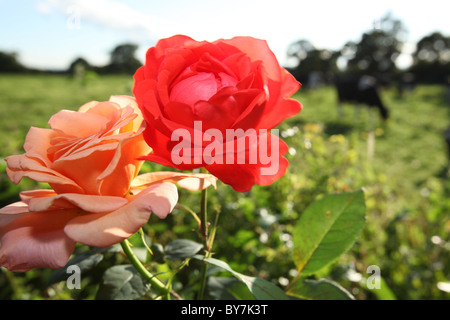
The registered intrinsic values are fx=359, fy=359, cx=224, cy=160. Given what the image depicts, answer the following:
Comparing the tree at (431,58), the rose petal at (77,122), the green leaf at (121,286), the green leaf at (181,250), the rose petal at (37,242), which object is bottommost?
the green leaf at (121,286)

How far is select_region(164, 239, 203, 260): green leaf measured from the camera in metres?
0.42

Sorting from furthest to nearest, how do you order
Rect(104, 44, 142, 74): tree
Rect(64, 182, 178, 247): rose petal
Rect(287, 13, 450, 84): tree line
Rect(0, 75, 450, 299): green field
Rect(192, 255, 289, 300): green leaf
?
Rect(287, 13, 450, 84): tree line → Rect(104, 44, 142, 74): tree → Rect(0, 75, 450, 299): green field → Rect(192, 255, 289, 300): green leaf → Rect(64, 182, 178, 247): rose petal

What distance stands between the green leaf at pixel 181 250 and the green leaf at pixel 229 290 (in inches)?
2.9

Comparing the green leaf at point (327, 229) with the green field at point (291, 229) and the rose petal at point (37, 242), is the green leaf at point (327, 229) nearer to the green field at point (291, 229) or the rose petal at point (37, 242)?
the green field at point (291, 229)

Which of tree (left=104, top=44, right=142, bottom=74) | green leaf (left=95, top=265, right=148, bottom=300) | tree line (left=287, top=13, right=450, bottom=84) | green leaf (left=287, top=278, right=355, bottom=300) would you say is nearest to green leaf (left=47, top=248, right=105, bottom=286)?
green leaf (left=95, top=265, right=148, bottom=300)

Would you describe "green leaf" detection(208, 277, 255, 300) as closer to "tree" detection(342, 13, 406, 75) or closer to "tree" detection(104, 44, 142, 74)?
"tree" detection(104, 44, 142, 74)

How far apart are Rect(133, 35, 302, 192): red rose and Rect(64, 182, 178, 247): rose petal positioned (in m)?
0.04

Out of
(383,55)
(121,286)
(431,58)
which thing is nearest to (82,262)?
(121,286)

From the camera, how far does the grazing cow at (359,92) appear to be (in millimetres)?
5781

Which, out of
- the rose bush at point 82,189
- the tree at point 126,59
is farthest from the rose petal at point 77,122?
the tree at point 126,59

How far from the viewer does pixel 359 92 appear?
Answer: 6.02m
